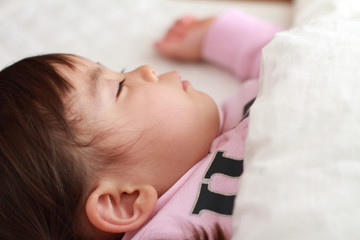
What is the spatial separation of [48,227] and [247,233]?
298 mm

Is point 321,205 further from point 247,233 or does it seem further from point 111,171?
point 111,171

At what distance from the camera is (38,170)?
0.52 metres

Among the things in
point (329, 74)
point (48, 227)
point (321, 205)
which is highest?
point (329, 74)

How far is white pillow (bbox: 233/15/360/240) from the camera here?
385 millimetres

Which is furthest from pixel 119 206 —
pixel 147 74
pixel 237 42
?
pixel 237 42

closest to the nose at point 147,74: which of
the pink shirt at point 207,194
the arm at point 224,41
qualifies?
the pink shirt at point 207,194

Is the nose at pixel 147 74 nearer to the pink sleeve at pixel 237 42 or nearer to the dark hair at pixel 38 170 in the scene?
the dark hair at pixel 38 170

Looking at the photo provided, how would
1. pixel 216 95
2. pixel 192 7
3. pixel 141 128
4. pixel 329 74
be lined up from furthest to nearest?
pixel 192 7, pixel 216 95, pixel 141 128, pixel 329 74

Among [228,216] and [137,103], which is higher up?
[137,103]

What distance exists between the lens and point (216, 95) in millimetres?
901

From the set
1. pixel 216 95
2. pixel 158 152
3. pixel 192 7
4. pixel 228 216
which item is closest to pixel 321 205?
pixel 228 216

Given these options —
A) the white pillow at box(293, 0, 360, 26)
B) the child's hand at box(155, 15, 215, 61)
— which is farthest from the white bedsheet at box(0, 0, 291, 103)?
the white pillow at box(293, 0, 360, 26)

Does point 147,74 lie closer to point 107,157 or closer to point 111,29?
point 107,157

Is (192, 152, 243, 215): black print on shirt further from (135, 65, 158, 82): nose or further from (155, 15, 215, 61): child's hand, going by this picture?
(155, 15, 215, 61): child's hand
